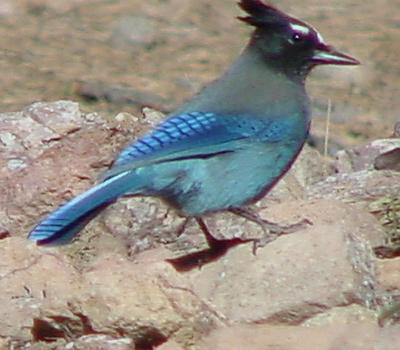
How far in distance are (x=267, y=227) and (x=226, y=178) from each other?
1.16 feet

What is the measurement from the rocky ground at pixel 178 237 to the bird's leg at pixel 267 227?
0.17ft

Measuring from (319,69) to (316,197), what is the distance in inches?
157

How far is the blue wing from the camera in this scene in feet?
21.7

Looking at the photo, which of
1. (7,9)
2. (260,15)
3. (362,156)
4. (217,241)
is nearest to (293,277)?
(217,241)

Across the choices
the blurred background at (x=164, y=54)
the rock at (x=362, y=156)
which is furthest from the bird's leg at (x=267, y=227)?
the blurred background at (x=164, y=54)

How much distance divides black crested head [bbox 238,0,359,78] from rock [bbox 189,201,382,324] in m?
1.10

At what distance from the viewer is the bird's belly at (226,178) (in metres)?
6.79

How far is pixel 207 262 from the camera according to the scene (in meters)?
6.39

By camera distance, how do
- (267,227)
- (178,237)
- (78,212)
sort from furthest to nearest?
(178,237), (267,227), (78,212)

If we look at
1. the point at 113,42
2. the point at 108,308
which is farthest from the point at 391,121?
the point at 108,308

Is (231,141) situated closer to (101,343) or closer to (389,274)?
(389,274)

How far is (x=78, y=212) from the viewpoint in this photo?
20.7 ft

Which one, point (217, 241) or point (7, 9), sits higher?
point (217, 241)

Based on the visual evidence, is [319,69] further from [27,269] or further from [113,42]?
[27,269]
